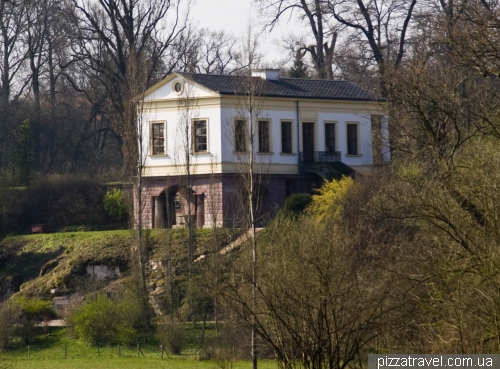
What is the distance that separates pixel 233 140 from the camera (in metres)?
45.6

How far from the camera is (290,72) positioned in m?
59.9

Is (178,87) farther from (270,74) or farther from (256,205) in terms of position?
(256,205)

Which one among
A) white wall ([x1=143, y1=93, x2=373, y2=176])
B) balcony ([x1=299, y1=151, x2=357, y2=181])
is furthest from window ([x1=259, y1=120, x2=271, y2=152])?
balcony ([x1=299, y1=151, x2=357, y2=181])

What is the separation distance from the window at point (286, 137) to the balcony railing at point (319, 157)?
0.73 metres

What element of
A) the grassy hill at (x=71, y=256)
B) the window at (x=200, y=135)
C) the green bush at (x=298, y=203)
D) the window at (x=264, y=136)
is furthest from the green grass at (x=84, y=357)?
the window at (x=264, y=136)

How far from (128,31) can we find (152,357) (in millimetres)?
25997

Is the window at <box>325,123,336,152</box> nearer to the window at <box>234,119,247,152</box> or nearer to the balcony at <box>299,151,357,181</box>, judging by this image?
the balcony at <box>299,151,357,181</box>

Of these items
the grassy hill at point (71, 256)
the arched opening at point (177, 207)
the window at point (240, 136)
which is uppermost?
the window at point (240, 136)

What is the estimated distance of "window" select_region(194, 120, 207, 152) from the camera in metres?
47.6

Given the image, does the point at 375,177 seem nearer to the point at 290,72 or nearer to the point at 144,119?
the point at 144,119

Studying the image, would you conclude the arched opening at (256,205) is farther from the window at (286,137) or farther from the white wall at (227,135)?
the window at (286,137)

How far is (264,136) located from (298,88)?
376 centimetres

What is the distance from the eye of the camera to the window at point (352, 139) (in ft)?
167

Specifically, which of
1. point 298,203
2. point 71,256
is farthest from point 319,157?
point 71,256
